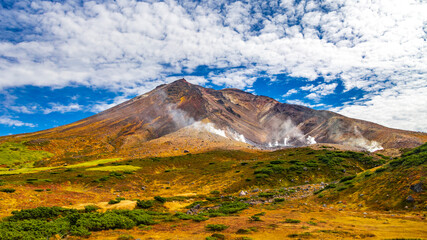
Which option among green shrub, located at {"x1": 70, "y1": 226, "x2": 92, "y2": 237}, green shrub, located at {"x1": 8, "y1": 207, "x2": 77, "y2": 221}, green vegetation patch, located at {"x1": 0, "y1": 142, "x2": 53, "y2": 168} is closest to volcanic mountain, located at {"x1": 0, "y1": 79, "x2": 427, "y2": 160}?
green vegetation patch, located at {"x1": 0, "y1": 142, "x2": 53, "y2": 168}

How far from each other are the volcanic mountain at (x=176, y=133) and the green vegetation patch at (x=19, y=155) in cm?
538

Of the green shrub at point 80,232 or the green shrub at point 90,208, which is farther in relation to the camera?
the green shrub at point 90,208

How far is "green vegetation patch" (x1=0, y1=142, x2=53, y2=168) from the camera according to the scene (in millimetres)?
63838

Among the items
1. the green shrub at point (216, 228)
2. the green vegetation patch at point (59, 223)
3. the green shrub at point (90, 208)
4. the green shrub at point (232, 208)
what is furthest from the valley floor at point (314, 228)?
the green shrub at point (90, 208)

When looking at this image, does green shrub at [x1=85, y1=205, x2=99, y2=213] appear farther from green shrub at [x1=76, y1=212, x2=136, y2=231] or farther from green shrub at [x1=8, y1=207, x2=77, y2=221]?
green shrub at [x1=76, y1=212, x2=136, y2=231]

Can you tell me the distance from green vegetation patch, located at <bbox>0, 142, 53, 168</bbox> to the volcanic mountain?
17.7 feet

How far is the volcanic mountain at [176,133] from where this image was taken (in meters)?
90.8

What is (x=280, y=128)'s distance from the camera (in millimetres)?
199750

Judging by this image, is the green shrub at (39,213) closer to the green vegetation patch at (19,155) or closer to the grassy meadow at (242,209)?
the grassy meadow at (242,209)

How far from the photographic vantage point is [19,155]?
7056 centimetres

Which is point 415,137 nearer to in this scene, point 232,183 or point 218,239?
point 232,183

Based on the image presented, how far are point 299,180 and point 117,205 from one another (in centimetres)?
2559

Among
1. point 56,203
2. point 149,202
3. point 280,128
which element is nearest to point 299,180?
point 149,202

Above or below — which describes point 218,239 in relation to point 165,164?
below
